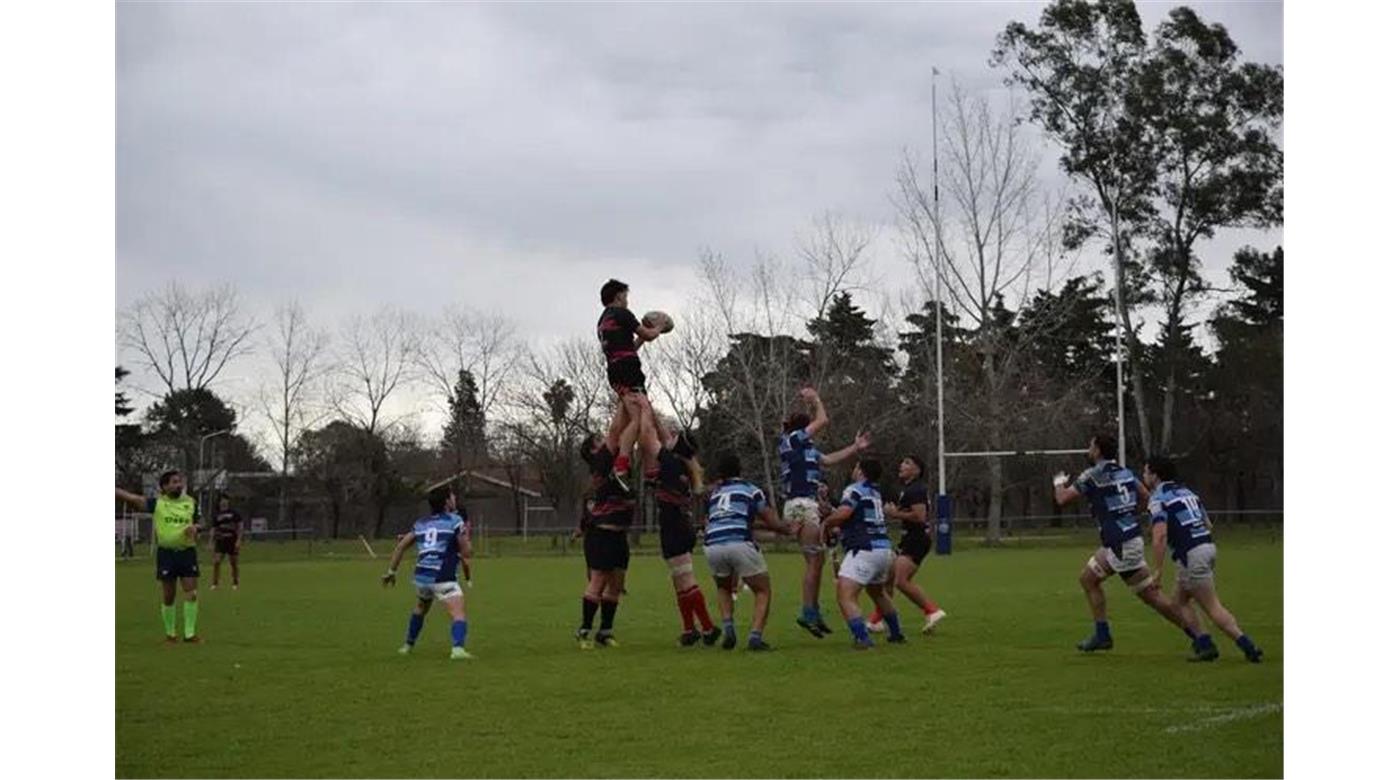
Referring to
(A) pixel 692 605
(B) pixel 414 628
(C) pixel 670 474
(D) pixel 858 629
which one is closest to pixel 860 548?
(D) pixel 858 629

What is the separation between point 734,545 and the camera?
15758 millimetres

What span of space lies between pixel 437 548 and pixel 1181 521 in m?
6.61

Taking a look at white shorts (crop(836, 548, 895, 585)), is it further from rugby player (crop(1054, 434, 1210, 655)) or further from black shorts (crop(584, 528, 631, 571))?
black shorts (crop(584, 528, 631, 571))

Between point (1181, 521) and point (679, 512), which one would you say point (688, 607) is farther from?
point (1181, 521)

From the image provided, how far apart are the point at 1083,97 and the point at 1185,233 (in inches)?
193

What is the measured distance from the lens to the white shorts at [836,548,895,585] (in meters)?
15.7

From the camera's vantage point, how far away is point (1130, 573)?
49.1ft

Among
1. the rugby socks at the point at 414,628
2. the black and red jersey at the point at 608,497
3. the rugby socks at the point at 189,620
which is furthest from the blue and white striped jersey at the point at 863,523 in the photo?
the rugby socks at the point at 189,620

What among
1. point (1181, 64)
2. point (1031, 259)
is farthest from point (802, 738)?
point (1031, 259)

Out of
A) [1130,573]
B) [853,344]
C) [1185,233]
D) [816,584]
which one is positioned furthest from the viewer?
[853,344]

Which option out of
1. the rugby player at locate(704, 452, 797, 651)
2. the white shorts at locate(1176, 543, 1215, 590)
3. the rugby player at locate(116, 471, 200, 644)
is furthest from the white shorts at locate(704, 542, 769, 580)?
the rugby player at locate(116, 471, 200, 644)

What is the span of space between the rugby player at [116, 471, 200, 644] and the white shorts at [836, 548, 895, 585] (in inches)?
289

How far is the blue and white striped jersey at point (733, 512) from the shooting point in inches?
623
